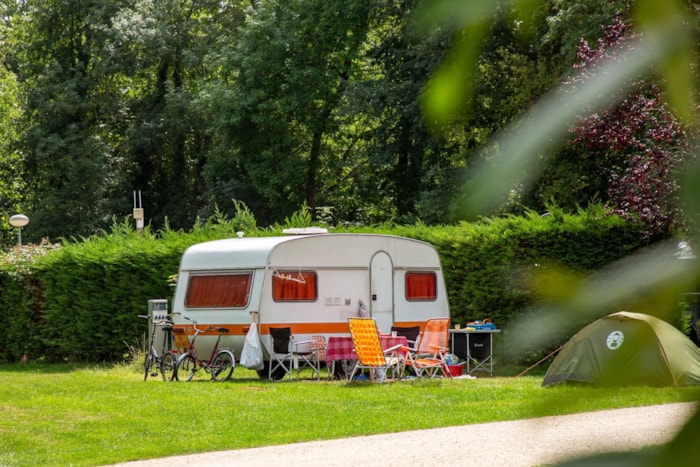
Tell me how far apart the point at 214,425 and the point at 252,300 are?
5.86 metres

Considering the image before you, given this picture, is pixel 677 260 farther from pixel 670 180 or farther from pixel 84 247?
pixel 84 247

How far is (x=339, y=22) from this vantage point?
Answer: 107 cm

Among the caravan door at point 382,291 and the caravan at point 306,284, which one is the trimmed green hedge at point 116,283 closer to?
the caravan at point 306,284

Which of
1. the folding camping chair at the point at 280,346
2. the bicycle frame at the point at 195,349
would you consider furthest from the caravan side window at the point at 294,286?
the bicycle frame at the point at 195,349

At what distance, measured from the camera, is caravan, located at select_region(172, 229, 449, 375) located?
1669 centimetres

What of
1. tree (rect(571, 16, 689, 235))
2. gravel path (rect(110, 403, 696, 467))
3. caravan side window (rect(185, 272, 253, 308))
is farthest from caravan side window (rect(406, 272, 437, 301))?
tree (rect(571, 16, 689, 235))

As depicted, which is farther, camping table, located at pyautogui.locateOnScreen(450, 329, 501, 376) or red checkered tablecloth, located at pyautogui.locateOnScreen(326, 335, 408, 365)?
camping table, located at pyautogui.locateOnScreen(450, 329, 501, 376)

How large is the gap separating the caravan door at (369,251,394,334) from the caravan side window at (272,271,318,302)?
1.05 metres

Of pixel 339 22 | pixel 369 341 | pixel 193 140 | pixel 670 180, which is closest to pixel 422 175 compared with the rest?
pixel 339 22

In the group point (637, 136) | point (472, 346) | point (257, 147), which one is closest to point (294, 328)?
point (472, 346)

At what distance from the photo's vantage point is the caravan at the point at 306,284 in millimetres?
16688

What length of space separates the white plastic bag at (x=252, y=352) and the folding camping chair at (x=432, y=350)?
221 cm

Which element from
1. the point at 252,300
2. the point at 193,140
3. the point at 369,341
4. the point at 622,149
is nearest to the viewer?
the point at 622,149

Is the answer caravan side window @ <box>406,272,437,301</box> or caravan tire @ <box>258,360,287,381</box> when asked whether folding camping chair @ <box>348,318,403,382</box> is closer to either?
caravan tire @ <box>258,360,287,381</box>
